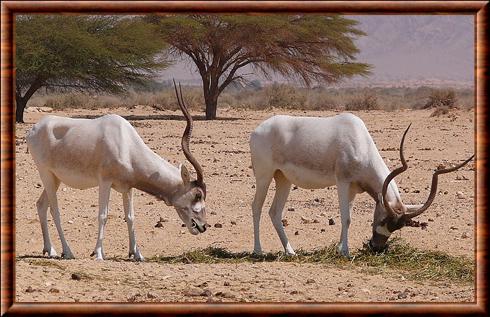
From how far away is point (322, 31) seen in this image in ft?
118

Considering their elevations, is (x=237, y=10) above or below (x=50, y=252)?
above

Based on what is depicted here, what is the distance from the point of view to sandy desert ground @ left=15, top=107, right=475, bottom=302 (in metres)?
7.77

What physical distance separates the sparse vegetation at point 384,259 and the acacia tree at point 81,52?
798 inches

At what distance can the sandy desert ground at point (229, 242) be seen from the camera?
7773 millimetres

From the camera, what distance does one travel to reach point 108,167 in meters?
9.40

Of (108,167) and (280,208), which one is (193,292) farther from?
(280,208)

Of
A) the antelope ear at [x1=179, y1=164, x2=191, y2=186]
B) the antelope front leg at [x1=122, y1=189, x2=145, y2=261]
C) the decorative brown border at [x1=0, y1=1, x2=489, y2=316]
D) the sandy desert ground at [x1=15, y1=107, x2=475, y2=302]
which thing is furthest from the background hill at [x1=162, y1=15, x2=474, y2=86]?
the decorative brown border at [x1=0, y1=1, x2=489, y2=316]

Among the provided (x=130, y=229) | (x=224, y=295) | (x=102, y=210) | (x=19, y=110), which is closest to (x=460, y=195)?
(x=130, y=229)

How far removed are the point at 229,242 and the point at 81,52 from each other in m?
22.3

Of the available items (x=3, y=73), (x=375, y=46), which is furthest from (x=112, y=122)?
(x=375, y=46)

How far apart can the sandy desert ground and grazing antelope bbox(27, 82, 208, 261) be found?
53 cm

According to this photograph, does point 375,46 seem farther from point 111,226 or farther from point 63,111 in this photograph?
point 111,226

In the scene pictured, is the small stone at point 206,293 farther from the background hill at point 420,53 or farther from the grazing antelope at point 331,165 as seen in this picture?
the background hill at point 420,53

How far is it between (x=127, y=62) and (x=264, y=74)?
598 cm
